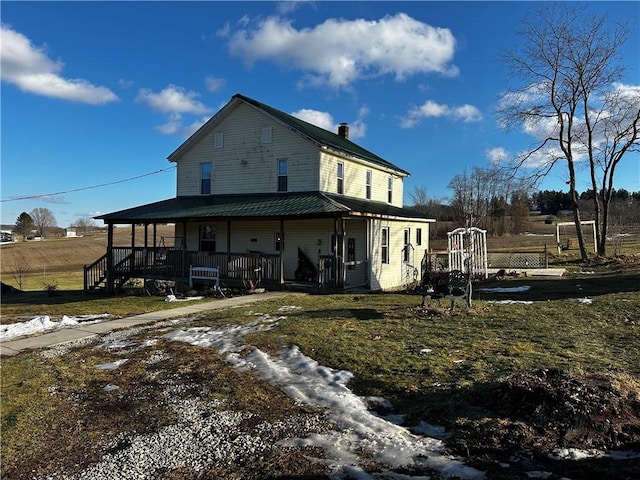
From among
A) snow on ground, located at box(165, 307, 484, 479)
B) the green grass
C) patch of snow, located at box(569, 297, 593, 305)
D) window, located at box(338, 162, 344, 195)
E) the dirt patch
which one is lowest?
the green grass

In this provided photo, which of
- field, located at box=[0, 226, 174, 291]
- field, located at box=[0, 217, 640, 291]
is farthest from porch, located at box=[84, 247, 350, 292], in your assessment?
field, located at box=[0, 226, 174, 291]

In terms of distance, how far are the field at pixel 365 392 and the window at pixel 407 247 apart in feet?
38.6

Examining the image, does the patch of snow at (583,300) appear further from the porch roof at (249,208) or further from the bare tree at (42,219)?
the bare tree at (42,219)

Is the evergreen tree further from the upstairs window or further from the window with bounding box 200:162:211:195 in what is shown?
the upstairs window

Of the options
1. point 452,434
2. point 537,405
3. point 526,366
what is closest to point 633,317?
point 526,366

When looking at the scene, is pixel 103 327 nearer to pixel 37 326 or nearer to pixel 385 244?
pixel 37 326

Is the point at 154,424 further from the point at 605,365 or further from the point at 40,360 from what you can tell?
the point at 605,365

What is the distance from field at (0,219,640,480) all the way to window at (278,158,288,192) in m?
10.5

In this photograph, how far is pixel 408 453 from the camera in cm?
385

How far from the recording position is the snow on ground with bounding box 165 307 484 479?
3693 mm

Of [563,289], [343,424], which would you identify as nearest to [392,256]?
[563,289]

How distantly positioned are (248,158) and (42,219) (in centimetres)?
11135

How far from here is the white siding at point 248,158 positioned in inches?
780

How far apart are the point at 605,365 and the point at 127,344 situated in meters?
8.25
